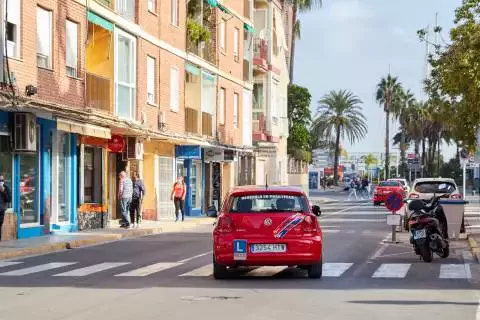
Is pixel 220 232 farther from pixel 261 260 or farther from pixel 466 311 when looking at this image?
pixel 466 311

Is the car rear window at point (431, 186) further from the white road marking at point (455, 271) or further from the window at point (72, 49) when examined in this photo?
the white road marking at point (455, 271)

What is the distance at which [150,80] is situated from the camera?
38.2m

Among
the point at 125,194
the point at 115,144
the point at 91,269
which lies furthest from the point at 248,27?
the point at 91,269

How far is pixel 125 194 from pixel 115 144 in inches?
134

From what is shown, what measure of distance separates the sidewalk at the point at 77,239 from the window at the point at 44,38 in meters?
4.92

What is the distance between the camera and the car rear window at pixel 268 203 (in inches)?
637

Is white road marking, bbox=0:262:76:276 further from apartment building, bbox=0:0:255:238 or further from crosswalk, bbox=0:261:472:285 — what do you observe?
apartment building, bbox=0:0:255:238

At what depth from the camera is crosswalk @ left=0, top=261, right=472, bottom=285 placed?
658 inches

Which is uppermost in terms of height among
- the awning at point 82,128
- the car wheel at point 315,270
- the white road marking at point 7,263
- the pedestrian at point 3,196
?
the awning at point 82,128

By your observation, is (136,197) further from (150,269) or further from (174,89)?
(150,269)

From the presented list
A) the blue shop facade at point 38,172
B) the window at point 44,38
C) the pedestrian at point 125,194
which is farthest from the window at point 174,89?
the window at point 44,38

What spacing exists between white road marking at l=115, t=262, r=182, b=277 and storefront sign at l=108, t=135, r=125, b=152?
15.5 m

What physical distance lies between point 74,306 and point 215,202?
35293mm

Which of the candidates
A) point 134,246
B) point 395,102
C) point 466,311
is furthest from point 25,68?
point 395,102
